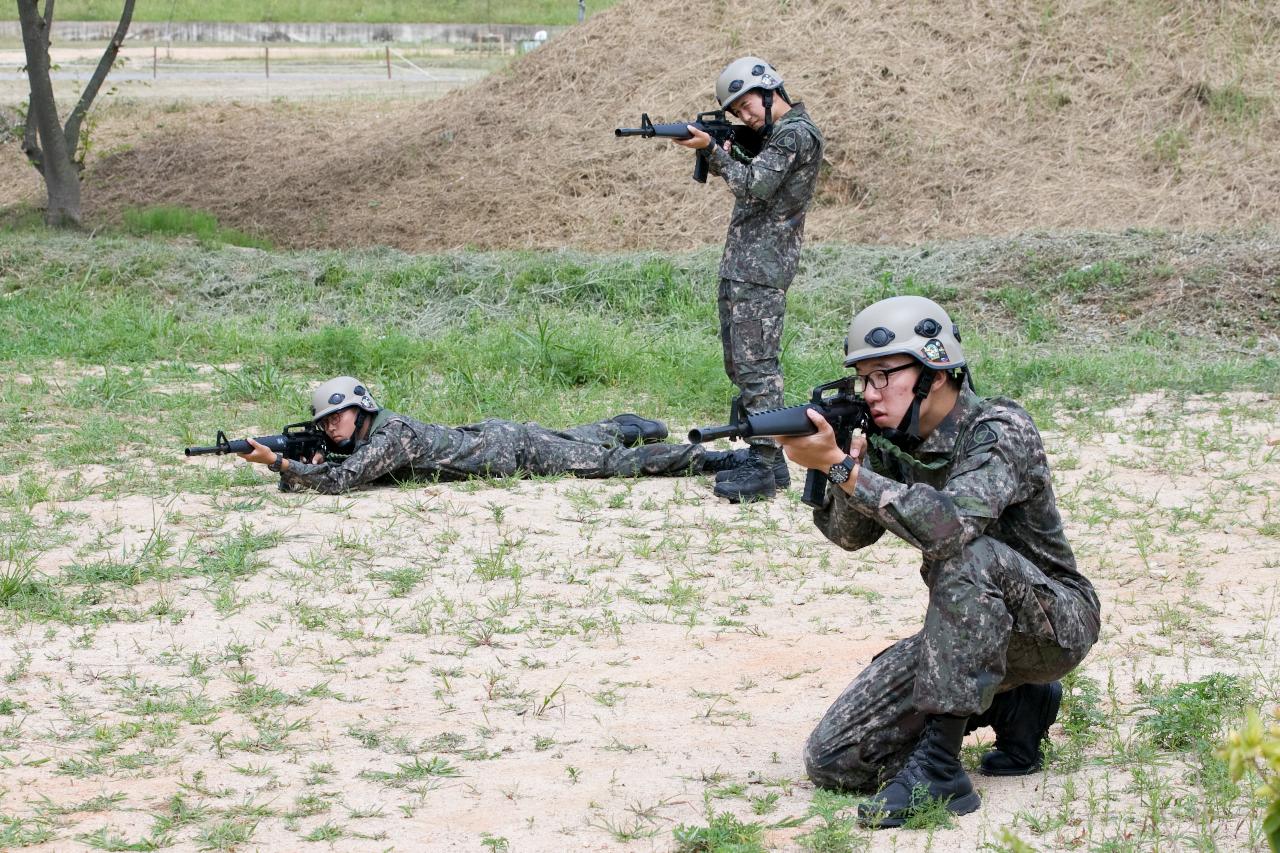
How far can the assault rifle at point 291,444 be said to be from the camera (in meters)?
6.91

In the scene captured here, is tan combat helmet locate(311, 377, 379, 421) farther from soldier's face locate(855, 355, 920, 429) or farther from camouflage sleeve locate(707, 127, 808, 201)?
soldier's face locate(855, 355, 920, 429)

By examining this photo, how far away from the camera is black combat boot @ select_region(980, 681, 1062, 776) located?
4113 mm

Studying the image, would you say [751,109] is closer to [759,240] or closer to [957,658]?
[759,240]

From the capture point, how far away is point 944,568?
12.4 feet

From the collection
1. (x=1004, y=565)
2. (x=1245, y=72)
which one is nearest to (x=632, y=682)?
(x=1004, y=565)

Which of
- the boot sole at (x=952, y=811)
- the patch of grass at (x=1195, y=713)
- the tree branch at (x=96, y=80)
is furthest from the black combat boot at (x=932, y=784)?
the tree branch at (x=96, y=80)

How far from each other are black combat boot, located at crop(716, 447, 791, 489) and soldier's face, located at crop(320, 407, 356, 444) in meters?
1.78

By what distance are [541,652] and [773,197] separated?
281 centimetres

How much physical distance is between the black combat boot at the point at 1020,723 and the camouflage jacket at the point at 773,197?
133 inches

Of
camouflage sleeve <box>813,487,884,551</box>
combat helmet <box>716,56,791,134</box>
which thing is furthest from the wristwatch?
combat helmet <box>716,56,791,134</box>

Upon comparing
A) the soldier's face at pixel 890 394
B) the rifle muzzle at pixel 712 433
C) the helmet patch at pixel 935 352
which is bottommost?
the rifle muzzle at pixel 712 433

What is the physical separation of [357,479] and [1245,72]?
1136cm

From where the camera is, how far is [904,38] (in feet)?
52.7

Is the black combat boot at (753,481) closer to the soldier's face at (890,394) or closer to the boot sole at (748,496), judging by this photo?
the boot sole at (748,496)
